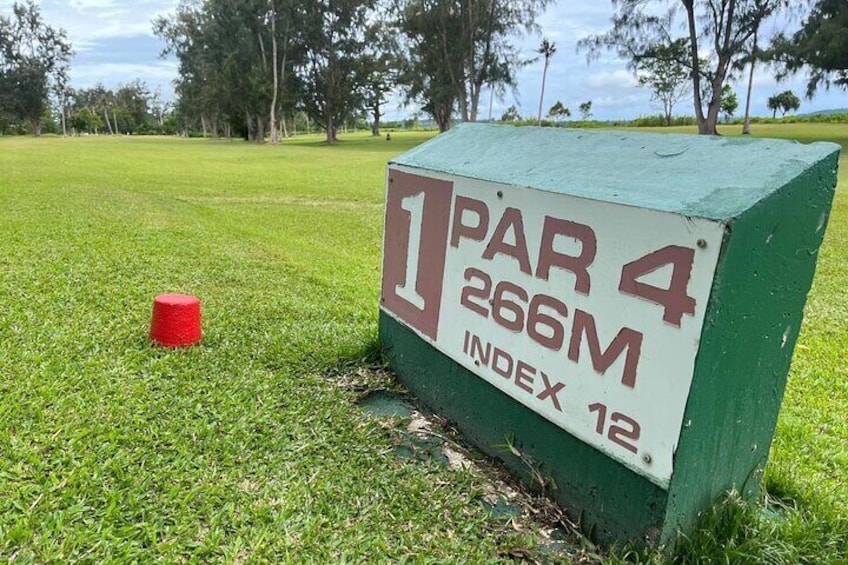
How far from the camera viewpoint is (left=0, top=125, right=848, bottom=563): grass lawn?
5.65ft

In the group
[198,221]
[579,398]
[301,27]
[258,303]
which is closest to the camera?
[579,398]

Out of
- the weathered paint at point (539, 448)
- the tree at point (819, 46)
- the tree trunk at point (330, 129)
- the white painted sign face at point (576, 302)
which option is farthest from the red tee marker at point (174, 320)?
the tree trunk at point (330, 129)

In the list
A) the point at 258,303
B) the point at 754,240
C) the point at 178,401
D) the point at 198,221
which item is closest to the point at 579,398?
the point at 754,240

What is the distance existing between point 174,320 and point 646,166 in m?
2.31

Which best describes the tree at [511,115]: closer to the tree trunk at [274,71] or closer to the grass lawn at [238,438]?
the tree trunk at [274,71]

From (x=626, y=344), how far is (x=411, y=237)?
1.20 meters

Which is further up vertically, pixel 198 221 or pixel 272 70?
pixel 272 70

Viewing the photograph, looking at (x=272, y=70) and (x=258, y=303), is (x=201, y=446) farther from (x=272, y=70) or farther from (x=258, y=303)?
(x=272, y=70)

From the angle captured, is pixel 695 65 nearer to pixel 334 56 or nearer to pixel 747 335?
pixel 334 56

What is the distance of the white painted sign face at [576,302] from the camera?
1.46m

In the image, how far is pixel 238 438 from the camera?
88.5 inches

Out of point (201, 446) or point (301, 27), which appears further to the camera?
point (301, 27)

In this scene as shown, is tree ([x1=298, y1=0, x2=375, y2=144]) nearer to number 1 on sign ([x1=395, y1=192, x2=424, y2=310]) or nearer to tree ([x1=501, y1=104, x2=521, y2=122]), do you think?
tree ([x1=501, y1=104, x2=521, y2=122])

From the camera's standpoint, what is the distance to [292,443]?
2254mm
